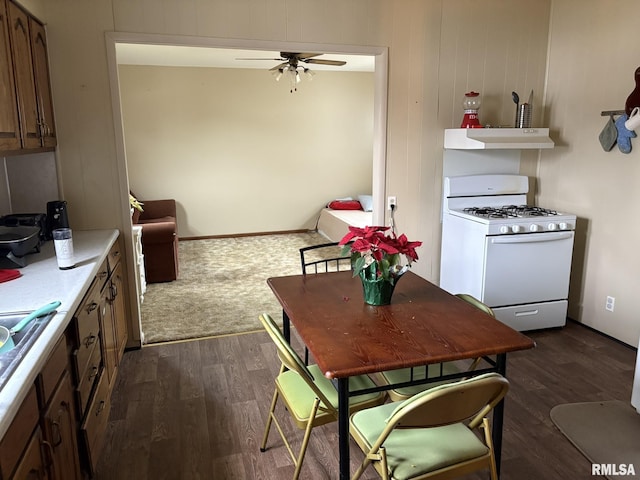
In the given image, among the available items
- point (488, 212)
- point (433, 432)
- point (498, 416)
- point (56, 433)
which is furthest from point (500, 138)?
point (56, 433)

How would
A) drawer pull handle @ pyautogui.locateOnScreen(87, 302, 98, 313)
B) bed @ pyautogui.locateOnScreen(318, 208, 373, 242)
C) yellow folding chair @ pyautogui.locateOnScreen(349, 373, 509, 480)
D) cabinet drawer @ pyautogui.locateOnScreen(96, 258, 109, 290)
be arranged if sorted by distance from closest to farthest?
yellow folding chair @ pyautogui.locateOnScreen(349, 373, 509, 480) → drawer pull handle @ pyautogui.locateOnScreen(87, 302, 98, 313) → cabinet drawer @ pyautogui.locateOnScreen(96, 258, 109, 290) → bed @ pyautogui.locateOnScreen(318, 208, 373, 242)

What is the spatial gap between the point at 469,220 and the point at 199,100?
486cm

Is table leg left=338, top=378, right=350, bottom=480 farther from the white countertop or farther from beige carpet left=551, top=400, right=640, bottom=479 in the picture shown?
beige carpet left=551, top=400, right=640, bottom=479

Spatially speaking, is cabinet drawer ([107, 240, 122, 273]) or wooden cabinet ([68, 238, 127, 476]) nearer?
wooden cabinet ([68, 238, 127, 476])

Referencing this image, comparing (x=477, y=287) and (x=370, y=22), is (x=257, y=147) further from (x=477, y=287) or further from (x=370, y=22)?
(x=477, y=287)

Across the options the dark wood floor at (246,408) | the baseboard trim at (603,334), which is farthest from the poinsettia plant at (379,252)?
the baseboard trim at (603,334)

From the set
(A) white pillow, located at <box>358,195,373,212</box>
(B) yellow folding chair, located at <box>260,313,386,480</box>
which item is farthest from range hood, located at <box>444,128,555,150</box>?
(A) white pillow, located at <box>358,195,373,212</box>

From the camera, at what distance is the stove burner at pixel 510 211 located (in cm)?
364

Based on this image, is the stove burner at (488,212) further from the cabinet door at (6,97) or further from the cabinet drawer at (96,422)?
the cabinet door at (6,97)

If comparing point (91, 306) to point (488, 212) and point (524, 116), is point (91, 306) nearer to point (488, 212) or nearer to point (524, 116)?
point (488, 212)

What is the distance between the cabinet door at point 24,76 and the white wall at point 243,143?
4348 mm

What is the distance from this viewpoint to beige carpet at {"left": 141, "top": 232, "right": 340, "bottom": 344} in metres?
3.94

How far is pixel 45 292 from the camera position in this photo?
200cm

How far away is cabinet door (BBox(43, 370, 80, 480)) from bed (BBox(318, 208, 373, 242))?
4633 millimetres
